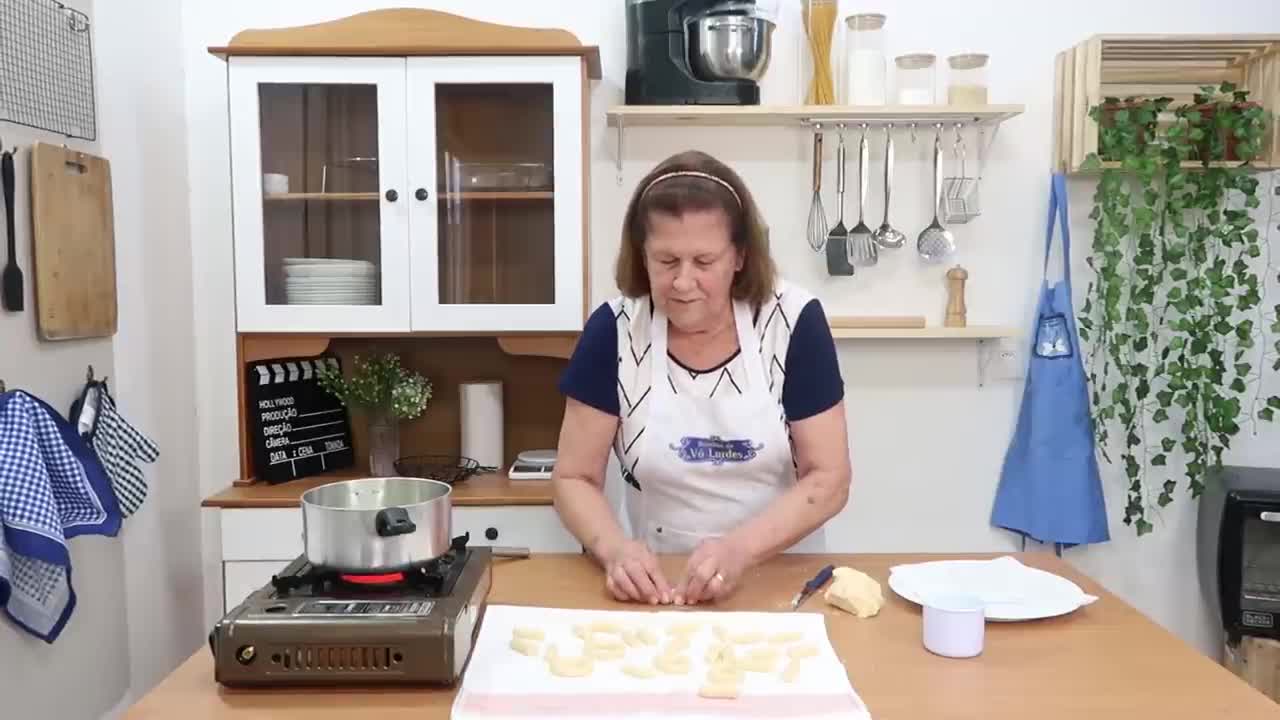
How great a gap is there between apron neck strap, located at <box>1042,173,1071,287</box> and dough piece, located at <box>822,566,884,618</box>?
155 cm

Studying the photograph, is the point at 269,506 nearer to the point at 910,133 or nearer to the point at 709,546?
the point at 709,546

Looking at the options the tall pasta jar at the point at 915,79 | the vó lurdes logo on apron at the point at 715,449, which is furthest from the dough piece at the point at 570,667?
the tall pasta jar at the point at 915,79

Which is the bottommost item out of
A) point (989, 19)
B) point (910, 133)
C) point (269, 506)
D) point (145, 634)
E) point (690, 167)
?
point (145, 634)

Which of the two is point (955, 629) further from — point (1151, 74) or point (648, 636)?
point (1151, 74)

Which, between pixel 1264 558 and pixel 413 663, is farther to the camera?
pixel 1264 558

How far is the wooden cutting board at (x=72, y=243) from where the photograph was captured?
1932mm

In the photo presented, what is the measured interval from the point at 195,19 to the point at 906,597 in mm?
2350

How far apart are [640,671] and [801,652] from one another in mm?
199

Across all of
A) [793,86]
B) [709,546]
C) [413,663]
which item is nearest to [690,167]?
[709,546]

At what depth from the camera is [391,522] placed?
112 cm

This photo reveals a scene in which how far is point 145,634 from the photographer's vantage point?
2414 millimetres

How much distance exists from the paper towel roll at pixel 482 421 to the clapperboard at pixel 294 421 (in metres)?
0.34

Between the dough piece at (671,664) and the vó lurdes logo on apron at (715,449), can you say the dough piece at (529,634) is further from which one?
the vó lurdes logo on apron at (715,449)

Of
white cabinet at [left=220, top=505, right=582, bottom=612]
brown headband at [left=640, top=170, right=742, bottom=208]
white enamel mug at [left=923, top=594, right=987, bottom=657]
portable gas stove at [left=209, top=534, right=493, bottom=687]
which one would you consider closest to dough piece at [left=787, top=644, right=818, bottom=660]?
white enamel mug at [left=923, top=594, right=987, bottom=657]
